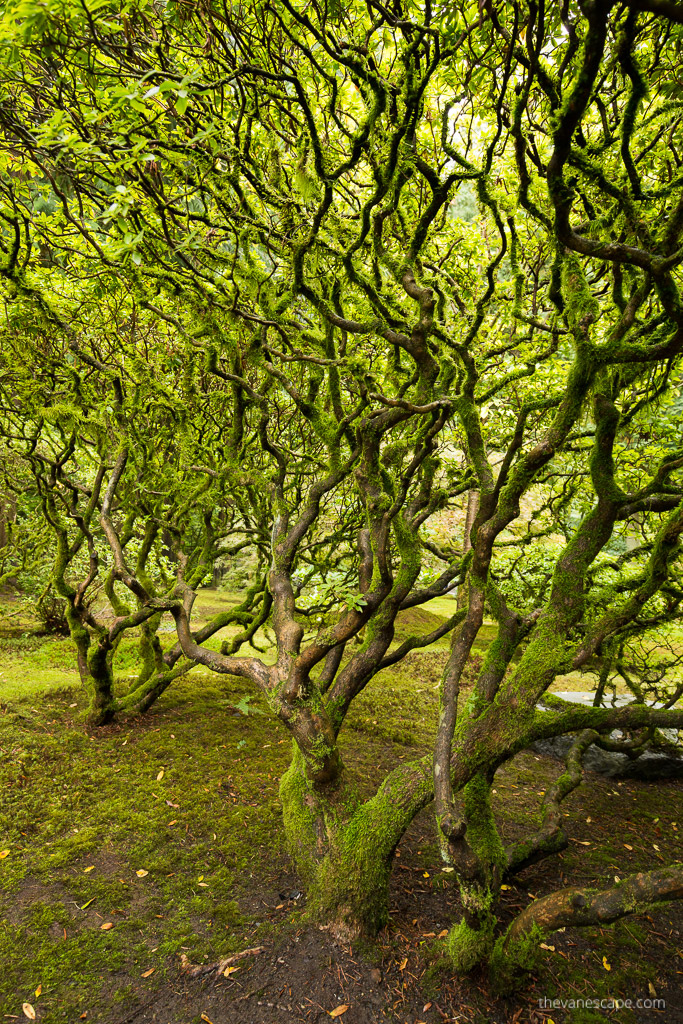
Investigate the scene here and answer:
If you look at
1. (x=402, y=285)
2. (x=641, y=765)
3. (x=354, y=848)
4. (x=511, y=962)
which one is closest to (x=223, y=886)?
(x=354, y=848)

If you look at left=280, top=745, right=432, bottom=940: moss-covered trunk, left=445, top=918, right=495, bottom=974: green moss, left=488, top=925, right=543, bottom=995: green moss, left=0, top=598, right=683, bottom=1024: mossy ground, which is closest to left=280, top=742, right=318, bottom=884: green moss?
left=280, top=745, right=432, bottom=940: moss-covered trunk

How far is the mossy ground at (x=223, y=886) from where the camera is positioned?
3998 millimetres

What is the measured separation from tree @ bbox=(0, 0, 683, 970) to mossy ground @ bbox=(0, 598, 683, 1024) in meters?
0.51

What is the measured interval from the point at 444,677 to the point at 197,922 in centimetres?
343

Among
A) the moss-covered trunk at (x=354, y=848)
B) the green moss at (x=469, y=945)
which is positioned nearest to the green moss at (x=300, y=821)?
the moss-covered trunk at (x=354, y=848)

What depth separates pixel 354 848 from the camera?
4723 mm

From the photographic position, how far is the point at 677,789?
868 cm

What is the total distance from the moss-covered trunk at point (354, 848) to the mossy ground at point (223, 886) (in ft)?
0.80

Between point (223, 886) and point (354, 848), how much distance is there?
1.51m

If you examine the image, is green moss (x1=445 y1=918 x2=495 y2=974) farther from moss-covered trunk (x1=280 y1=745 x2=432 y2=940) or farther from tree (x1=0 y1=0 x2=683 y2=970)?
moss-covered trunk (x1=280 y1=745 x2=432 y2=940)

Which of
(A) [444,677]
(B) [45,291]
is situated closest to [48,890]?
(A) [444,677]

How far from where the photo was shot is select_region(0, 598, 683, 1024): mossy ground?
157 inches

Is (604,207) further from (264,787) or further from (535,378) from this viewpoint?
(264,787)

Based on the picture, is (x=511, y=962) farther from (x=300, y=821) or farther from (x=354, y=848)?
(x=300, y=821)
